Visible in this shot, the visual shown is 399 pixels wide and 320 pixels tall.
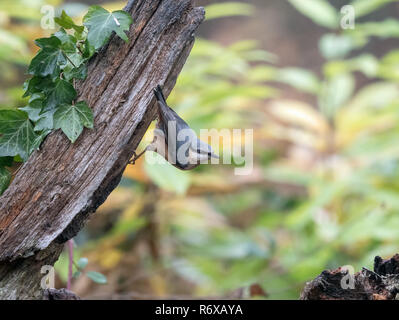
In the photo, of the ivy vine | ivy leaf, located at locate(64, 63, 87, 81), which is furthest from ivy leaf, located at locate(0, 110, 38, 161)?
ivy leaf, located at locate(64, 63, 87, 81)

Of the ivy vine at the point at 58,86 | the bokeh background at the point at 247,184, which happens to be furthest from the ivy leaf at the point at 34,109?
the bokeh background at the point at 247,184

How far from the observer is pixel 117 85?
75 cm

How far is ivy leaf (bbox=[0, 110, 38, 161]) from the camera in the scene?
0.78 meters

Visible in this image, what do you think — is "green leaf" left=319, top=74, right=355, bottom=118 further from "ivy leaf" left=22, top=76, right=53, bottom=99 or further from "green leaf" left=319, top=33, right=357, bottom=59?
"ivy leaf" left=22, top=76, right=53, bottom=99

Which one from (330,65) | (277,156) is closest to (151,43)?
(330,65)

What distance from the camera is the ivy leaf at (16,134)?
0.78 m

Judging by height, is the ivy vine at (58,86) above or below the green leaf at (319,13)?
below

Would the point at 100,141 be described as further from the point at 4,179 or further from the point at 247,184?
the point at 247,184

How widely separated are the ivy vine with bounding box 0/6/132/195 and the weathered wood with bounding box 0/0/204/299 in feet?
0.06

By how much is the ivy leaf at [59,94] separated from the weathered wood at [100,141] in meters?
0.02

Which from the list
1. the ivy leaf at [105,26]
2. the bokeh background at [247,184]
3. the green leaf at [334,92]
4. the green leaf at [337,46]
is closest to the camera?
the ivy leaf at [105,26]

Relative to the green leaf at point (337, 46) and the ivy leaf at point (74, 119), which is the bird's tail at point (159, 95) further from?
the green leaf at point (337, 46)
